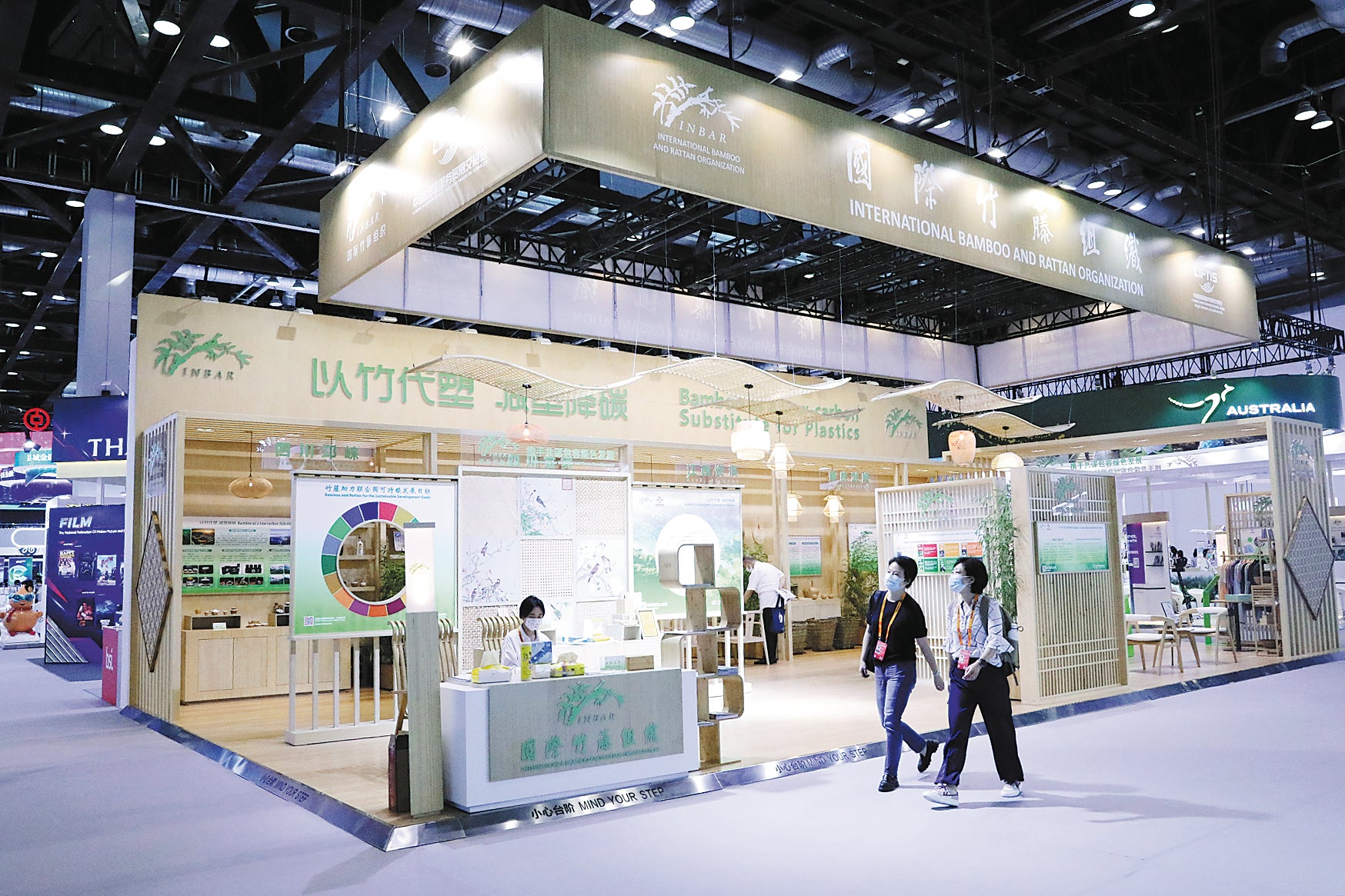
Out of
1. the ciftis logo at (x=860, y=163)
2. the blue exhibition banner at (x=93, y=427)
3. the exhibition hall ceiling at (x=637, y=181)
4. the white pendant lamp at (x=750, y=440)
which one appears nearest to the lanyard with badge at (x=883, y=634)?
the ciftis logo at (x=860, y=163)

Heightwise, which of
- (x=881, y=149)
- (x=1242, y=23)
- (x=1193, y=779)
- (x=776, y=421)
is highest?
(x=1242, y=23)

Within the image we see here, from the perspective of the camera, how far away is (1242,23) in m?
9.67

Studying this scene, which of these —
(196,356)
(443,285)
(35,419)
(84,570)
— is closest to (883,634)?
(443,285)

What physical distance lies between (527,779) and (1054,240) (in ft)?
16.5

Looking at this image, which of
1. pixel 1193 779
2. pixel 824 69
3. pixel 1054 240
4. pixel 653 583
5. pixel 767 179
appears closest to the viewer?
pixel 767 179

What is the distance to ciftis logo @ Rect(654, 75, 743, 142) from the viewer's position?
4844 millimetres

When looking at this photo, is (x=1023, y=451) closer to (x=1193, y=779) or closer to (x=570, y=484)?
(x=570, y=484)

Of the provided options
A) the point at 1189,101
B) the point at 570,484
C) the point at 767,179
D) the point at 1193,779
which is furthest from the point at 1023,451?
the point at 767,179

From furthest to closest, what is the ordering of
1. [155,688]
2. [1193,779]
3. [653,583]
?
[653,583]
[155,688]
[1193,779]

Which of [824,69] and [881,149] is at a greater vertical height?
[824,69]

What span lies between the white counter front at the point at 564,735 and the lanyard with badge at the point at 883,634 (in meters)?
1.17

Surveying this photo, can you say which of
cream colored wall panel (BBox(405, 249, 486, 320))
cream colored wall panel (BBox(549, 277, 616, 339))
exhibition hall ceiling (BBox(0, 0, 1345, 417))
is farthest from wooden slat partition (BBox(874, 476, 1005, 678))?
cream colored wall panel (BBox(405, 249, 486, 320))

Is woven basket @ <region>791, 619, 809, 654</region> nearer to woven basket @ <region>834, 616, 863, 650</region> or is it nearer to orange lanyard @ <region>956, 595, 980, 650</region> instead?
woven basket @ <region>834, 616, 863, 650</region>

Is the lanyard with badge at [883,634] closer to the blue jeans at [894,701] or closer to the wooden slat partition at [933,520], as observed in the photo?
the blue jeans at [894,701]
